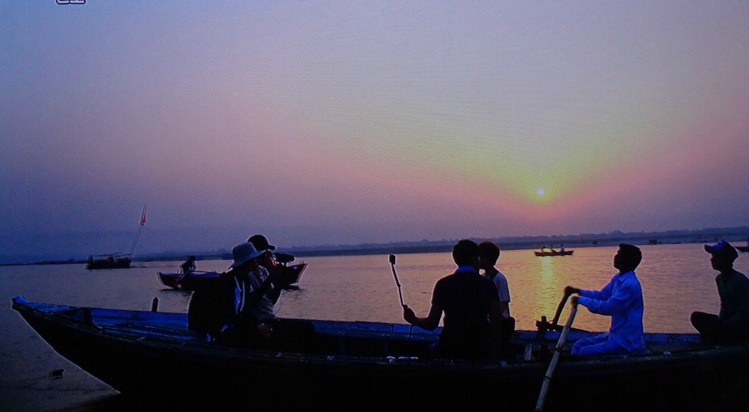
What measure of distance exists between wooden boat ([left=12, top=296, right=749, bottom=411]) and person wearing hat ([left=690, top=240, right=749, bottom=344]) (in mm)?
A: 271

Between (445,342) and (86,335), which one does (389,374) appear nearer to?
(445,342)

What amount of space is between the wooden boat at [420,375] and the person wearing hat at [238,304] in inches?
9.3

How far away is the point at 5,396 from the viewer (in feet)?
32.5

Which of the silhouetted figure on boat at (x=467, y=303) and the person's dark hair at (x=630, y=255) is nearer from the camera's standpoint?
the silhouetted figure on boat at (x=467, y=303)

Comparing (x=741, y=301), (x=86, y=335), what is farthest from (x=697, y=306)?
(x=86, y=335)

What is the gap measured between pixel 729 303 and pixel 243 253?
5316 millimetres

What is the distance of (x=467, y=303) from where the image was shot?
5.50m

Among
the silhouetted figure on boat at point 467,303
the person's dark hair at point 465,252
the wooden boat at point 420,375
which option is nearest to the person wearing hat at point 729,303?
the wooden boat at point 420,375

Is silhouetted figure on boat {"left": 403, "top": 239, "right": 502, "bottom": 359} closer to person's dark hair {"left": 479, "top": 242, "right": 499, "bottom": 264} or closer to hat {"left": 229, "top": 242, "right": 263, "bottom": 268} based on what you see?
person's dark hair {"left": 479, "top": 242, "right": 499, "bottom": 264}

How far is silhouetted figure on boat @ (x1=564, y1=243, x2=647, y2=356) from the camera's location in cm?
563

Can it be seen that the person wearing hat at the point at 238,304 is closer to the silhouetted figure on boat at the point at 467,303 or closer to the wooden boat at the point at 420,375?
the wooden boat at the point at 420,375

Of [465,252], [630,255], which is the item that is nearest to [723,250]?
[630,255]

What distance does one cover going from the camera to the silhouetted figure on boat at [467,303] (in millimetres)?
5461

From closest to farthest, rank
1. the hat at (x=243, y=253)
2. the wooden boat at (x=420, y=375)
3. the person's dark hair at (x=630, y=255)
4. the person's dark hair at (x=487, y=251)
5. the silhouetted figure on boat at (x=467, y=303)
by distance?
1. the silhouetted figure on boat at (x=467, y=303)
2. the person's dark hair at (x=630, y=255)
3. the wooden boat at (x=420, y=375)
4. the hat at (x=243, y=253)
5. the person's dark hair at (x=487, y=251)
